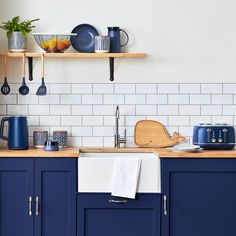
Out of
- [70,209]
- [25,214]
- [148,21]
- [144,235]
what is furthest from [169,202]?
[148,21]

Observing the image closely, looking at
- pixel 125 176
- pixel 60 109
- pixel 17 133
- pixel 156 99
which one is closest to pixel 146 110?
pixel 156 99

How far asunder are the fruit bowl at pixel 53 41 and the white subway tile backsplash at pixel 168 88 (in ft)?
2.75

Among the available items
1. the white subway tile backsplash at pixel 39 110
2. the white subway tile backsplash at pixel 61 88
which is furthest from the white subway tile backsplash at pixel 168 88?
the white subway tile backsplash at pixel 39 110

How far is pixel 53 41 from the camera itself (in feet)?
17.6

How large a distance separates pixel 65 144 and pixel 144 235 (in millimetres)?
1023


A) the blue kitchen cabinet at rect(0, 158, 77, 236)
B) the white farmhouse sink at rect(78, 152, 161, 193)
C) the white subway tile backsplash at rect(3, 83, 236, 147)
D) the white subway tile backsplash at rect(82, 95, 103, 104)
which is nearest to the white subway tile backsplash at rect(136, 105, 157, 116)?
the white subway tile backsplash at rect(3, 83, 236, 147)

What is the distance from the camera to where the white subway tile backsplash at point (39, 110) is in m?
5.60

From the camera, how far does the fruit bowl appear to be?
17.6 ft

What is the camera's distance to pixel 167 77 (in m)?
5.59

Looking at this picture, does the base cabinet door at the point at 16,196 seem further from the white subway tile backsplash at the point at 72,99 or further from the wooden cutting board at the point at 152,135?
the wooden cutting board at the point at 152,135

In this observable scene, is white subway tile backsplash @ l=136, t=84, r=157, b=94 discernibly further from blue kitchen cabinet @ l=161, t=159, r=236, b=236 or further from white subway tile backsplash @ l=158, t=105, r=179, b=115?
blue kitchen cabinet @ l=161, t=159, r=236, b=236

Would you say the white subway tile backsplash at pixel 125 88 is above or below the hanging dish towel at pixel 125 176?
above

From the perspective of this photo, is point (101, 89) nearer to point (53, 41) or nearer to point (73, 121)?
point (73, 121)

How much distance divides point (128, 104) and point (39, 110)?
743mm
